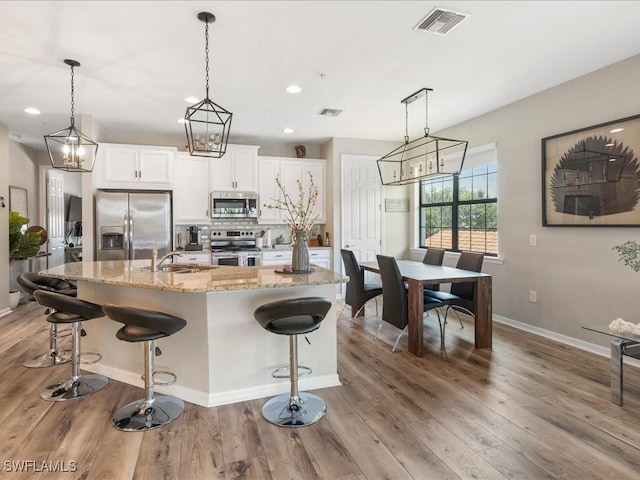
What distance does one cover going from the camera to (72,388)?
9.05ft

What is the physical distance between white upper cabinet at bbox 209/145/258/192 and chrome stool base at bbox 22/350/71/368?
3.14 meters

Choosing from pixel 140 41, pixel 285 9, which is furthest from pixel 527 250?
pixel 140 41

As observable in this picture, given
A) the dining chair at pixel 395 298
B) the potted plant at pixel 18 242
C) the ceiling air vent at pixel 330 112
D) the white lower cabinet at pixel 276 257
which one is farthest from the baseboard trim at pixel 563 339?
the potted plant at pixel 18 242

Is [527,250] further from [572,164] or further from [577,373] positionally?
[577,373]

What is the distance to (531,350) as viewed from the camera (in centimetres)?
363

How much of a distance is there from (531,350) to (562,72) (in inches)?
108

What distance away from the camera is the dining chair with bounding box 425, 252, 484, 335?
3.82 metres

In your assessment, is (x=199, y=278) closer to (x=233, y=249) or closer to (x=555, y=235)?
(x=233, y=249)

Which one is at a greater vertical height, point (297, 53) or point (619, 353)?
point (297, 53)

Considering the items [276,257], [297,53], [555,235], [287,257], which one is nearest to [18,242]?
[276,257]

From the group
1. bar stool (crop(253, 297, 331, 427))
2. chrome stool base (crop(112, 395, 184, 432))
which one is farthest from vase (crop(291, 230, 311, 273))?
chrome stool base (crop(112, 395, 184, 432))

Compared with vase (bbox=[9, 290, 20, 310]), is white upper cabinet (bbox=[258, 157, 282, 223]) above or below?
above

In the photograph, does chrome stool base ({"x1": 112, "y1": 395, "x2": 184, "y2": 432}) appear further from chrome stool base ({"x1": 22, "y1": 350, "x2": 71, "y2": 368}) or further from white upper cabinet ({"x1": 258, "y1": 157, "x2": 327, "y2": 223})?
white upper cabinet ({"x1": 258, "y1": 157, "x2": 327, "y2": 223})

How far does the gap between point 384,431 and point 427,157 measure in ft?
11.5
